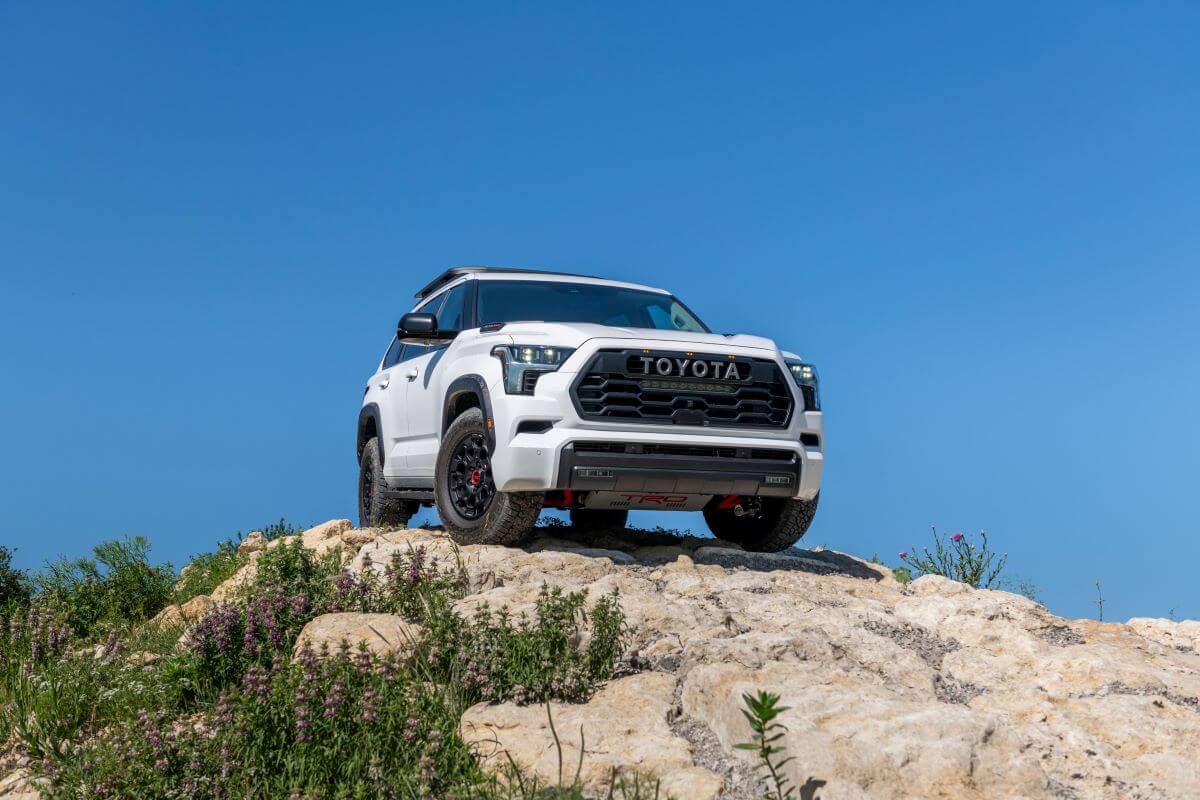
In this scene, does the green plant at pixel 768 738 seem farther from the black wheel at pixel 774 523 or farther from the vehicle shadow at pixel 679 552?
the black wheel at pixel 774 523

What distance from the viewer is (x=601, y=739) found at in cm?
458

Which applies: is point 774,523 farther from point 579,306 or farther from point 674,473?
point 579,306

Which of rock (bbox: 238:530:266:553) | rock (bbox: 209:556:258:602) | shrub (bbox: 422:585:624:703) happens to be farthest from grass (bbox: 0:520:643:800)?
rock (bbox: 238:530:266:553)

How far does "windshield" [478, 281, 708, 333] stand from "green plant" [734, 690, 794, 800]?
5.24m

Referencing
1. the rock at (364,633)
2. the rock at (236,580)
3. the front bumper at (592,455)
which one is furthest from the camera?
the rock at (236,580)

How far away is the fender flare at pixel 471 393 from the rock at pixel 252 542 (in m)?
3.61

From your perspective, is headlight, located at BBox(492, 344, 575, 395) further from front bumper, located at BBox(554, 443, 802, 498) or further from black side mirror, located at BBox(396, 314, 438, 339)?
black side mirror, located at BBox(396, 314, 438, 339)

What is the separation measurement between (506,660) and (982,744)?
2149 millimetres

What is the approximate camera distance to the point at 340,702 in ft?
15.8

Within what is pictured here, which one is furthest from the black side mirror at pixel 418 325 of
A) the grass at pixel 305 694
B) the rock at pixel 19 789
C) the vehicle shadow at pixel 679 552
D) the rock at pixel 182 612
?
the rock at pixel 19 789

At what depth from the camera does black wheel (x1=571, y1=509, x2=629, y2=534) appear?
11023 mm

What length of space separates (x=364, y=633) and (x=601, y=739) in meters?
1.70

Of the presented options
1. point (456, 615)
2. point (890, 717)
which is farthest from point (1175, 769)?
point (456, 615)

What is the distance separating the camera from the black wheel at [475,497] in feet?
26.1
